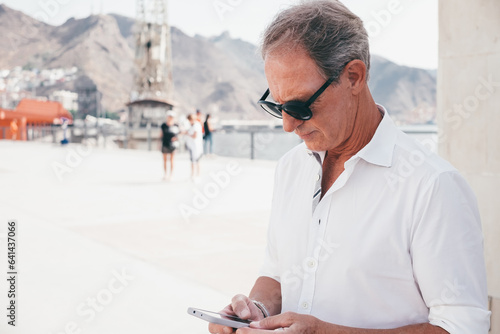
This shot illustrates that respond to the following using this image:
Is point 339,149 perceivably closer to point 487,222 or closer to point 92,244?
point 487,222

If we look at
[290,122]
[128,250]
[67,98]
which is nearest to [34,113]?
[128,250]

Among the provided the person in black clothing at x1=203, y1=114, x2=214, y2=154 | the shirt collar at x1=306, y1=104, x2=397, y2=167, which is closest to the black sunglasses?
the shirt collar at x1=306, y1=104, x2=397, y2=167

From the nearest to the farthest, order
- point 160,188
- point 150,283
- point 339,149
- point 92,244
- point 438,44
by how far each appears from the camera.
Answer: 1. point 339,149
2. point 438,44
3. point 150,283
4. point 92,244
5. point 160,188

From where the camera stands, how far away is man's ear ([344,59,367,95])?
1.39m

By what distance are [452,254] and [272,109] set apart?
616mm

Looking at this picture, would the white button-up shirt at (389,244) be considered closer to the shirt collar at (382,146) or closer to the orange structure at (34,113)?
the shirt collar at (382,146)

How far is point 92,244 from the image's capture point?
5652 millimetres

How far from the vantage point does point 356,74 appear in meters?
1.41

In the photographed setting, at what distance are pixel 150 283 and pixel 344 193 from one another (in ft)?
10.5

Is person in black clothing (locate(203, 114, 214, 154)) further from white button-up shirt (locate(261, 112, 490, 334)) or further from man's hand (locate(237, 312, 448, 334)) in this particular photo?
man's hand (locate(237, 312, 448, 334))

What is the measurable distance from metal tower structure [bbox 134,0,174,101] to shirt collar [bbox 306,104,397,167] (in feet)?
254

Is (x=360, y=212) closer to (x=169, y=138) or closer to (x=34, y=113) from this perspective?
(x=169, y=138)

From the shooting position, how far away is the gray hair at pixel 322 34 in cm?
134

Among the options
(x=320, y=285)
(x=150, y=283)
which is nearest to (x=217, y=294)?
(x=150, y=283)
